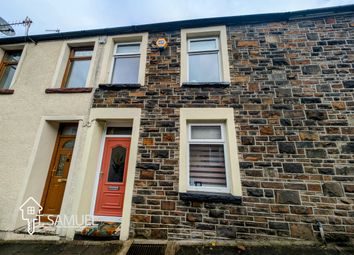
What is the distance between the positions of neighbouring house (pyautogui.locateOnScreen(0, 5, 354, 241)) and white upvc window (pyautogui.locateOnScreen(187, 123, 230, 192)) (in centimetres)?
2

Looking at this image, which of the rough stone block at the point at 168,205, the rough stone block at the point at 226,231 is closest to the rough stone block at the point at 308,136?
the rough stone block at the point at 226,231

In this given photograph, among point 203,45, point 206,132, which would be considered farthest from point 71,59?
point 206,132

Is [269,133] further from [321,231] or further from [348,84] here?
[348,84]

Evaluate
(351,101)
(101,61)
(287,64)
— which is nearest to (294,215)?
(351,101)

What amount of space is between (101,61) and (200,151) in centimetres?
393

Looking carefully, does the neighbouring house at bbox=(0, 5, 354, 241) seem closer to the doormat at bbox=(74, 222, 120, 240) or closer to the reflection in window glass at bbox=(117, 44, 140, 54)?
the reflection in window glass at bbox=(117, 44, 140, 54)

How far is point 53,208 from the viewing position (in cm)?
386

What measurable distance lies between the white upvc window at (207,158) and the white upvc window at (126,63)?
246 cm

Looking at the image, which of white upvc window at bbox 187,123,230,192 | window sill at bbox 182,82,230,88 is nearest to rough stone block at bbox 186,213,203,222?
white upvc window at bbox 187,123,230,192

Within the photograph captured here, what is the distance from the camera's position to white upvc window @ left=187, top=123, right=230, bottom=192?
346 cm

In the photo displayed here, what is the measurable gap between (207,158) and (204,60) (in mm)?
2847

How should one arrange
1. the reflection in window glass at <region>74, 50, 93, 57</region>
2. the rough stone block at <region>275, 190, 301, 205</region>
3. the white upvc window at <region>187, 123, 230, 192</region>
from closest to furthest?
the rough stone block at <region>275, 190, 301, 205</region>
the white upvc window at <region>187, 123, 230, 192</region>
the reflection in window glass at <region>74, 50, 93, 57</region>

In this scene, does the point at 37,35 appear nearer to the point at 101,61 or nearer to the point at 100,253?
the point at 101,61

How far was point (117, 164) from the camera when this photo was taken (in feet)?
13.2
